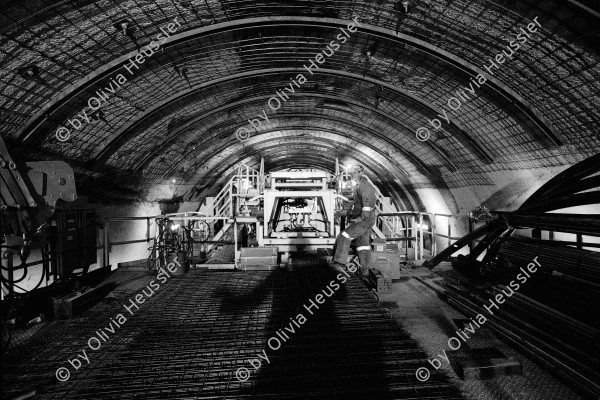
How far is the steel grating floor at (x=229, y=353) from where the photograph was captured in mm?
3180

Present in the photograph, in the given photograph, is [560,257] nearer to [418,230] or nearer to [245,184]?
[418,230]

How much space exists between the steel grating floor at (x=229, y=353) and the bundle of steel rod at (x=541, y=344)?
40.8 inches

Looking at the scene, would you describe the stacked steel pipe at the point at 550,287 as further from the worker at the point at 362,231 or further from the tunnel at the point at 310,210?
the worker at the point at 362,231

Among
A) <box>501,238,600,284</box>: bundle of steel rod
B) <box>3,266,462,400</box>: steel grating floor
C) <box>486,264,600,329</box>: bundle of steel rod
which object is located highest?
<box>501,238,600,284</box>: bundle of steel rod

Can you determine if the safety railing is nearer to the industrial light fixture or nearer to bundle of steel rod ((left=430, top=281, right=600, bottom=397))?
bundle of steel rod ((left=430, top=281, right=600, bottom=397))

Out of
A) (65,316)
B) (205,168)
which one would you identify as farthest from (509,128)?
(205,168)

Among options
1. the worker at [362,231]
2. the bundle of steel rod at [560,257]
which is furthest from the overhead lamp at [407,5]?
the bundle of steel rod at [560,257]

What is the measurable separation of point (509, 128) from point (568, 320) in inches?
241

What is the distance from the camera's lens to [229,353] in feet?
12.6

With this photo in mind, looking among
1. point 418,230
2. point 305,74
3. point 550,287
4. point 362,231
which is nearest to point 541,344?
point 550,287

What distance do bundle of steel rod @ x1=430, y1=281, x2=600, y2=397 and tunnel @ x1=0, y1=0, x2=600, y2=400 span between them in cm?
2

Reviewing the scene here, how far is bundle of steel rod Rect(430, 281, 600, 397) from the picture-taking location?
9.74 ft

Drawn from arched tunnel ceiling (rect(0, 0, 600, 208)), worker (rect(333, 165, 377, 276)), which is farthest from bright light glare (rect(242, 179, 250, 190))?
worker (rect(333, 165, 377, 276))

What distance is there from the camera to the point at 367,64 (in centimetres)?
888
